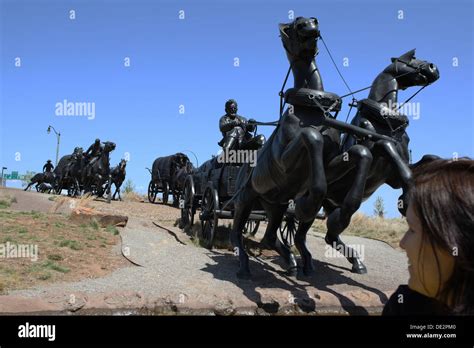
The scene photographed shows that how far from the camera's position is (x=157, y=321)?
318cm

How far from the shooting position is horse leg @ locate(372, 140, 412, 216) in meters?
5.32

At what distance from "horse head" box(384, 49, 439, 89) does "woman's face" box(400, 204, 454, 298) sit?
589 cm

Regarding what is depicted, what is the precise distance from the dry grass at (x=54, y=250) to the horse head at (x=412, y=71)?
5160 mm

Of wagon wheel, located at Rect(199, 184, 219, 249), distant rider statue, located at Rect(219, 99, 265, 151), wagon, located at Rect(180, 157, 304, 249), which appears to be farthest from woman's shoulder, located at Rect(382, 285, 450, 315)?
distant rider statue, located at Rect(219, 99, 265, 151)

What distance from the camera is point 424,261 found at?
1.30 metres

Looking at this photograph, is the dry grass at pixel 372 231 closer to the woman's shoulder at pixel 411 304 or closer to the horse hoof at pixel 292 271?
the horse hoof at pixel 292 271

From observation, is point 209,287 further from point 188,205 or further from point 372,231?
point 372,231

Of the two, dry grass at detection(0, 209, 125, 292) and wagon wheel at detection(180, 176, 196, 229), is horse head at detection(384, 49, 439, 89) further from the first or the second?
wagon wheel at detection(180, 176, 196, 229)

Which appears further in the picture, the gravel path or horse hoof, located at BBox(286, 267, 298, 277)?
horse hoof, located at BBox(286, 267, 298, 277)

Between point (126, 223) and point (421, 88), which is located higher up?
point (421, 88)

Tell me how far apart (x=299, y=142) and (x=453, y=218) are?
4491 millimetres

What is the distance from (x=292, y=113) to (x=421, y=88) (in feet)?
6.64

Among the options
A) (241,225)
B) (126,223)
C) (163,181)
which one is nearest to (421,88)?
(241,225)

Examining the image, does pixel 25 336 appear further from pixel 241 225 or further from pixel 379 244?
pixel 379 244
